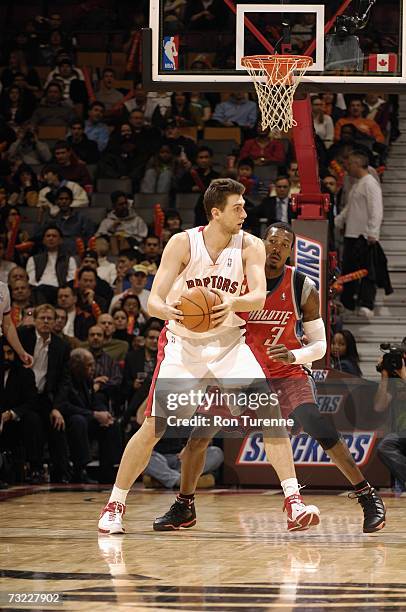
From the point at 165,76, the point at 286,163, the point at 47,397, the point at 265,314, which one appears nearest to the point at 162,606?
the point at 265,314

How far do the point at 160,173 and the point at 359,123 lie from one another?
2588 millimetres

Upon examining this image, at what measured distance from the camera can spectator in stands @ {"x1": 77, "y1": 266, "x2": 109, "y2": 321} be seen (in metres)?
11.6

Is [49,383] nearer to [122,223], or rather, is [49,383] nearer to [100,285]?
[100,285]

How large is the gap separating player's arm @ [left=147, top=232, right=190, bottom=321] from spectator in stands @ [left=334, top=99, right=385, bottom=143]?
8254mm

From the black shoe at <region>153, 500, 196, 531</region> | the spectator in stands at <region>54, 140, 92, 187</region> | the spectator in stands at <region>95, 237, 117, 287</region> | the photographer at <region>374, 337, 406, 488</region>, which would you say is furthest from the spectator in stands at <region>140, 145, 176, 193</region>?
the black shoe at <region>153, 500, 196, 531</region>

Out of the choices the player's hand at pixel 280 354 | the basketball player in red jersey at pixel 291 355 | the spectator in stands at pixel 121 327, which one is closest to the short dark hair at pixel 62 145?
the spectator in stands at pixel 121 327

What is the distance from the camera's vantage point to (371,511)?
646 centimetres

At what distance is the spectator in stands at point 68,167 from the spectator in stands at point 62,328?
356cm

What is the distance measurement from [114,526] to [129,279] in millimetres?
6119

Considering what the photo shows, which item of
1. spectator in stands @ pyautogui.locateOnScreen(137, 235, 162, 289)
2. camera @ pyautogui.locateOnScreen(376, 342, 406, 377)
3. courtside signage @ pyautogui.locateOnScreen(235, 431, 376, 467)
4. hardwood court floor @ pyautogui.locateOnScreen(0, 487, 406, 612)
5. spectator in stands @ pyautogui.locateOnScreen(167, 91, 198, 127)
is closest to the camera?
hardwood court floor @ pyautogui.locateOnScreen(0, 487, 406, 612)

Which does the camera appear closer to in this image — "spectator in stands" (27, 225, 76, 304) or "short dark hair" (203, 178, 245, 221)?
"short dark hair" (203, 178, 245, 221)

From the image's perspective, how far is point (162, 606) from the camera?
4234 mm

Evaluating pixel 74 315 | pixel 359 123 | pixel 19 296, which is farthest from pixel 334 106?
pixel 19 296

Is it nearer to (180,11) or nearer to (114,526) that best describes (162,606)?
(114,526)
